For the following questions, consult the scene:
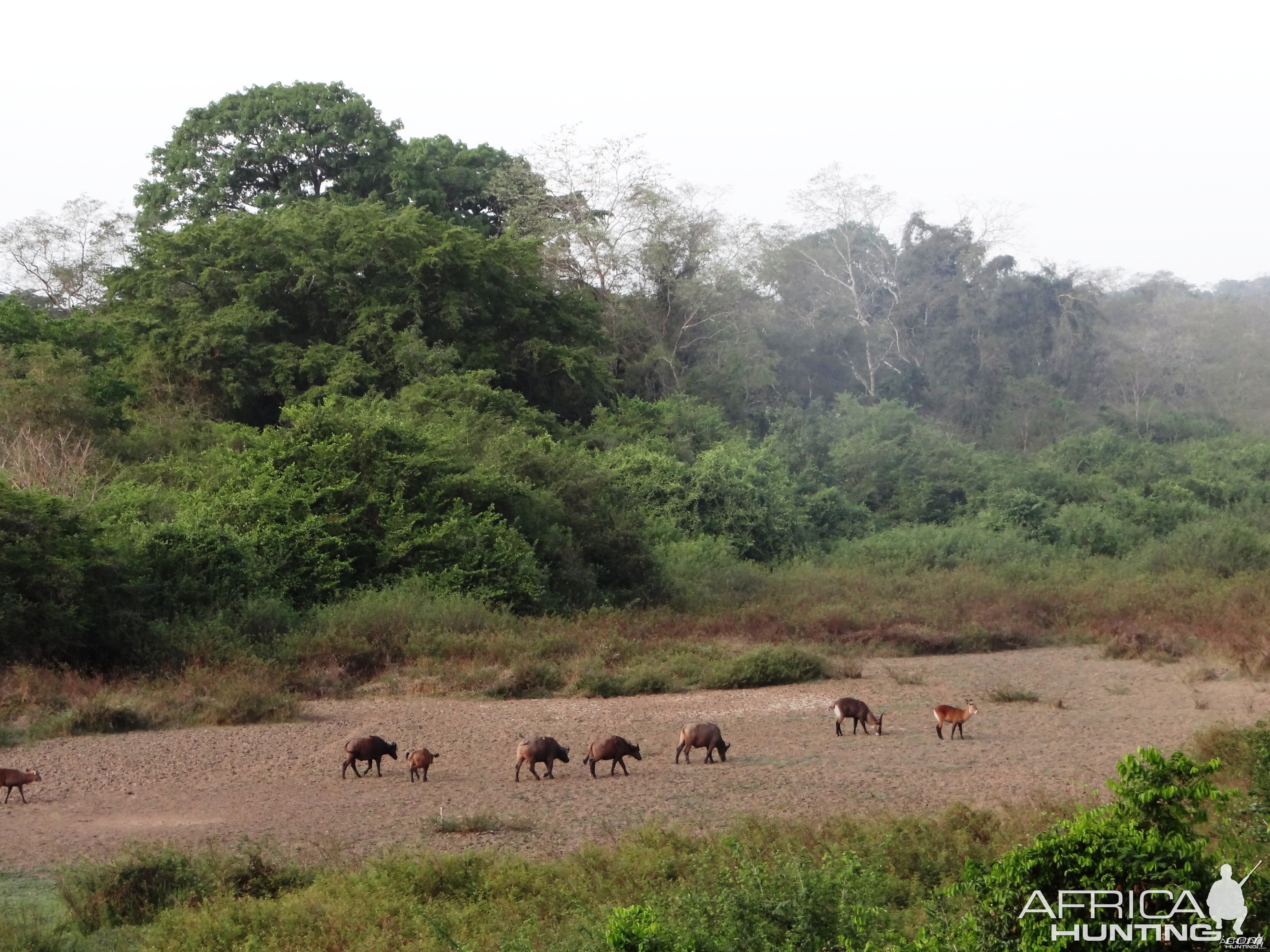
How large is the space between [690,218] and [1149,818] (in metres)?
36.4

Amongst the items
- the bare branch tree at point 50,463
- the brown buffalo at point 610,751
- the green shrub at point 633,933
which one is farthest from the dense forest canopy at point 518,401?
the green shrub at point 633,933

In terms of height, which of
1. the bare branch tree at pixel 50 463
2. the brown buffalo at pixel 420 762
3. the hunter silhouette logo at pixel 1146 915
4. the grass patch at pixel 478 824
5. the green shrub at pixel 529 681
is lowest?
the grass patch at pixel 478 824

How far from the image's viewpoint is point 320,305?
30.4 m

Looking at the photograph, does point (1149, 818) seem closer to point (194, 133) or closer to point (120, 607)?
point (120, 607)

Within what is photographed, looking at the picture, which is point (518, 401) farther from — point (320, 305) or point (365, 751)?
point (365, 751)

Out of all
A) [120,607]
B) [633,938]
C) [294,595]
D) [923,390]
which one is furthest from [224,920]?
[923,390]

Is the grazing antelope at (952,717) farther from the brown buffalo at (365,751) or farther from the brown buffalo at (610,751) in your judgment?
the brown buffalo at (365,751)

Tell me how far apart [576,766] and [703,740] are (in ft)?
4.14

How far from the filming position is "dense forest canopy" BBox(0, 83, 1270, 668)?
19.9m

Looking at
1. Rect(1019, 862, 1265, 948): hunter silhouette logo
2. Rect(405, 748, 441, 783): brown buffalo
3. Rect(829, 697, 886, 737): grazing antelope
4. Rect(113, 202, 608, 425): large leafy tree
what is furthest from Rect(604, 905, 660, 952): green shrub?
Rect(113, 202, 608, 425): large leafy tree

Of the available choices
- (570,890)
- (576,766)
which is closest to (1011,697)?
(576,766)

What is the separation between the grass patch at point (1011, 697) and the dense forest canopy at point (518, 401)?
7.81m

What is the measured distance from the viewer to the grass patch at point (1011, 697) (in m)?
15.6

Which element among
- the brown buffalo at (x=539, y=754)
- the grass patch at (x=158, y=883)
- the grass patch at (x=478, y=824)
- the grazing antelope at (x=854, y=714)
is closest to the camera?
the grass patch at (x=158, y=883)
